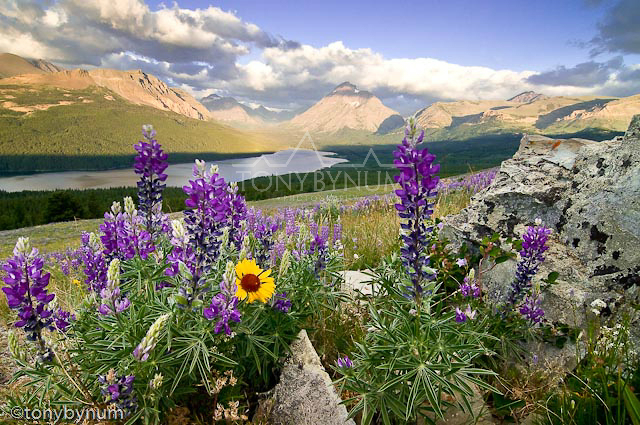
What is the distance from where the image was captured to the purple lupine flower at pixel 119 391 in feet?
8.00

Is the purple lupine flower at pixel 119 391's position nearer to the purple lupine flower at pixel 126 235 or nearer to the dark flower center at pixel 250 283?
the dark flower center at pixel 250 283

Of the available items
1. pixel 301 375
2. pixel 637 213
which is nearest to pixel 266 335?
pixel 301 375

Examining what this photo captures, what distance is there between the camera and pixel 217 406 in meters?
2.82

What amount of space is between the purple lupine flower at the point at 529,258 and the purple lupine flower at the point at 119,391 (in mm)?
3623

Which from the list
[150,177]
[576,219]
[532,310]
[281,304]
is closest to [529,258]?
[532,310]

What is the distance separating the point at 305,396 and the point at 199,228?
1.67m

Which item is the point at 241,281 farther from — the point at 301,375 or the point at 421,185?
the point at 421,185

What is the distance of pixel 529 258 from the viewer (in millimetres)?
3641

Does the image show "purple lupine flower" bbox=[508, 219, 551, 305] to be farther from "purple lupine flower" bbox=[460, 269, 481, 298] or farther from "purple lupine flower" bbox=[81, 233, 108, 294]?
"purple lupine flower" bbox=[81, 233, 108, 294]

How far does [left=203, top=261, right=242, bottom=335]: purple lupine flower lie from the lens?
258 cm

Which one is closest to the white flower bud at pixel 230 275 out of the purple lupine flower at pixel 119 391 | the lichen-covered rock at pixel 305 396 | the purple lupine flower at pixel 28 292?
the purple lupine flower at pixel 119 391

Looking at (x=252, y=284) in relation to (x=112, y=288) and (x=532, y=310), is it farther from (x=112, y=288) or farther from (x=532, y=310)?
(x=532, y=310)

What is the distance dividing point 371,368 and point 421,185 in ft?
5.07

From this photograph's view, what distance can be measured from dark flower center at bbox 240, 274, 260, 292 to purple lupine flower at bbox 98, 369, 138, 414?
978 mm
